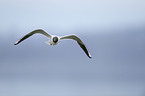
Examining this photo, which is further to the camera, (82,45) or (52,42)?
(82,45)

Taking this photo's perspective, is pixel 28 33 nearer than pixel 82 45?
Yes

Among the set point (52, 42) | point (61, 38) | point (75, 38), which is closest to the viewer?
point (52, 42)

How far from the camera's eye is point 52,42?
3.85m

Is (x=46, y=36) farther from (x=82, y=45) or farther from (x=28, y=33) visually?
(x=82, y=45)

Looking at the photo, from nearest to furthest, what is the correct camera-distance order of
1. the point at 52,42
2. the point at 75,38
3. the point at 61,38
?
1. the point at 52,42
2. the point at 61,38
3. the point at 75,38

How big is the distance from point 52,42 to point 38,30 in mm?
470

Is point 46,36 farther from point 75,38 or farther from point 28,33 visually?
point 75,38

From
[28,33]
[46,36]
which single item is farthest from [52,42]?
[28,33]

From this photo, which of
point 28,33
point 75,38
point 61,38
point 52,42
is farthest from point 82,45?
point 28,33

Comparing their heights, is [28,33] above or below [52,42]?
above

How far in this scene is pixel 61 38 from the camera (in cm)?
411

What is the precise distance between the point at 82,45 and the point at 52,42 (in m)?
0.82

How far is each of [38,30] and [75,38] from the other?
791 millimetres

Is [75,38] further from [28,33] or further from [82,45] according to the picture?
[28,33]
